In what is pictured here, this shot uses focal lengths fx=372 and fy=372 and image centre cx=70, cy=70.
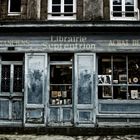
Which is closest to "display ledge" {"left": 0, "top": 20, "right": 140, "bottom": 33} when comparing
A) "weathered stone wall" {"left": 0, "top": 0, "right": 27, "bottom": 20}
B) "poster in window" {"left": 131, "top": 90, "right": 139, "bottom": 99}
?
"weathered stone wall" {"left": 0, "top": 0, "right": 27, "bottom": 20}

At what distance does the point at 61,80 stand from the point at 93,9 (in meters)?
3.23

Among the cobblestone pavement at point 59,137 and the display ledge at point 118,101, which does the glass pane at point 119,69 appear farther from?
the cobblestone pavement at point 59,137

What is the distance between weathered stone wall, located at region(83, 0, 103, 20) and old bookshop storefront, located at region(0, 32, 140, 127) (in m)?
0.81

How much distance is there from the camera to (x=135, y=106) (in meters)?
15.0

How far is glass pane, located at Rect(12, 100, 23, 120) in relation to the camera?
603 inches

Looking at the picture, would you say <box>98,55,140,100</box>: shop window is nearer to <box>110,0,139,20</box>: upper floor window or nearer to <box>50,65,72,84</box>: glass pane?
<box>50,65,72,84</box>: glass pane

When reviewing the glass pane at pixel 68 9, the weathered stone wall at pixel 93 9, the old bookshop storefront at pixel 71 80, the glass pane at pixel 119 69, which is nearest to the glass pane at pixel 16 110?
the old bookshop storefront at pixel 71 80

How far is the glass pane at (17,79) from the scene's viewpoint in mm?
15477

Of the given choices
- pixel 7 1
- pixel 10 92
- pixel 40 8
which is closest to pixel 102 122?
pixel 10 92

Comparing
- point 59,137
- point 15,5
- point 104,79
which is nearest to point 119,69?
point 104,79

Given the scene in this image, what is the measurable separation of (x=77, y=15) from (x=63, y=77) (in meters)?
2.65

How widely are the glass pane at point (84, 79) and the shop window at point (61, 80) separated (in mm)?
527

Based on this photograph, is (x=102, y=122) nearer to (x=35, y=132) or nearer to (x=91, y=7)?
(x=35, y=132)

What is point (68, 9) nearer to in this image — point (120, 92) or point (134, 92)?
point (120, 92)
